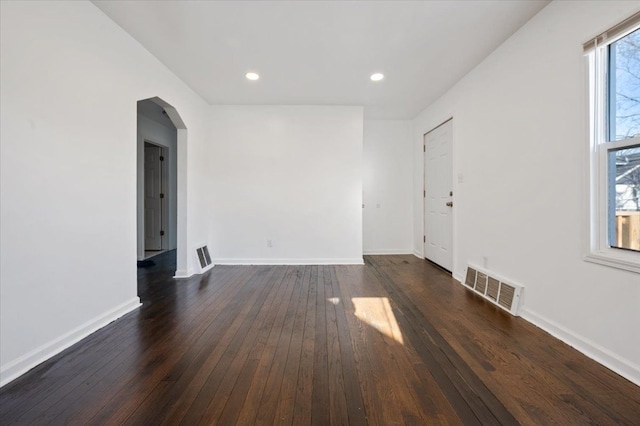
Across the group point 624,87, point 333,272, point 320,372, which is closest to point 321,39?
point 624,87

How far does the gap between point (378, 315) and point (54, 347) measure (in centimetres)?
243

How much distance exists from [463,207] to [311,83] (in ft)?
8.21

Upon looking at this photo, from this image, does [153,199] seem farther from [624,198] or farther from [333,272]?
[624,198]

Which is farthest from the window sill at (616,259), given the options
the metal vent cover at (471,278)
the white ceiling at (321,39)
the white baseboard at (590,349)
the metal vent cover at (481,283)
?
the white ceiling at (321,39)

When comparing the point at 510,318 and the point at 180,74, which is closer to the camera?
the point at 510,318

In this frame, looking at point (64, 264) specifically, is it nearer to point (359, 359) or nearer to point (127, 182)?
point (127, 182)

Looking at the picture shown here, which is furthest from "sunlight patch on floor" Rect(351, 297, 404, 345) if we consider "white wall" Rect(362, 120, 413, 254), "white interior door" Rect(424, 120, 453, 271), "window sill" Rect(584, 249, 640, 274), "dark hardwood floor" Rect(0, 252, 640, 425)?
"white wall" Rect(362, 120, 413, 254)

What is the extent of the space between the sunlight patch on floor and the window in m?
1.44

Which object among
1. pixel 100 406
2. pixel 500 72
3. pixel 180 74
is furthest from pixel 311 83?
pixel 100 406

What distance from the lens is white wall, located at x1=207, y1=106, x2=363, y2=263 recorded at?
14.8 feet

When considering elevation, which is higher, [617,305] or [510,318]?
[617,305]

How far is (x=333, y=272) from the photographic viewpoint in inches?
159

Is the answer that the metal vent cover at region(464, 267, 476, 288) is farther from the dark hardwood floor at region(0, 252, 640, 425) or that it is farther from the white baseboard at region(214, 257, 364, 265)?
the white baseboard at region(214, 257, 364, 265)

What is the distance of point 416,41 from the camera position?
8.79ft
